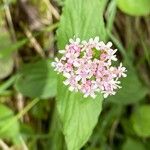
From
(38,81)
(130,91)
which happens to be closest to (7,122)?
(38,81)

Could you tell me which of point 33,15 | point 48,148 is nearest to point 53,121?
point 48,148

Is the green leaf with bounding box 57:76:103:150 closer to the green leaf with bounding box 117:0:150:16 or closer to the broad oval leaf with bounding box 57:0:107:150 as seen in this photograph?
the broad oval leaf with bounding box 57:0:107:150

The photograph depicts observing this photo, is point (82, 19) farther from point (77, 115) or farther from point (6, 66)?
point (6, 66)

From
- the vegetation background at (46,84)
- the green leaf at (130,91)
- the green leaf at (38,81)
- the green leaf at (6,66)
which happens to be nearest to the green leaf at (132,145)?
the vegetation background at (46,84)

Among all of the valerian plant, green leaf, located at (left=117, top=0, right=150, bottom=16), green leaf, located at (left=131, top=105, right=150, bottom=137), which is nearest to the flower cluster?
the valerian plant

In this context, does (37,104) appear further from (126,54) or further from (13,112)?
(126,54)

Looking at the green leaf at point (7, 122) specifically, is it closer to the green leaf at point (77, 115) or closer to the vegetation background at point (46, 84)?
the vegetation background at point (46, 84)
